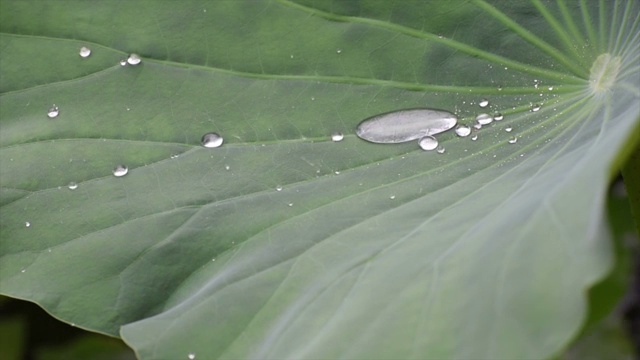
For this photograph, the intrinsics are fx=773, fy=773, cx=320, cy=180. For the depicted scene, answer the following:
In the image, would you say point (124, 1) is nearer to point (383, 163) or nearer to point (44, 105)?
point (44, 105)

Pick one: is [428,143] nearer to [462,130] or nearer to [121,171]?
[462,130]

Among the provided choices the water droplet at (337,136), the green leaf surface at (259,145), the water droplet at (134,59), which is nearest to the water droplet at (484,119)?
the green leaf surface at (259,145)

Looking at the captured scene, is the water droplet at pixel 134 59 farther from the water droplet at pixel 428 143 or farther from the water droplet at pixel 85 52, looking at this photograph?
the water droplet at pixel 428 143

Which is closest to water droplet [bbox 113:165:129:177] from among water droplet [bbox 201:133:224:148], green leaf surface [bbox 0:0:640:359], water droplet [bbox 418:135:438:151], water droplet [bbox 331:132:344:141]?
green leaf surface [bbox 0:0:640:359]

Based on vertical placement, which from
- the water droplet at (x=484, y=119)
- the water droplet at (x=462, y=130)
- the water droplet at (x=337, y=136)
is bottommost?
the water droplet at (x=337, y=136)

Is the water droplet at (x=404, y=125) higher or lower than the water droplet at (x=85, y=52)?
higher

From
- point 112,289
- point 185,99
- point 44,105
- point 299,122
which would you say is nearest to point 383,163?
point 299,122
